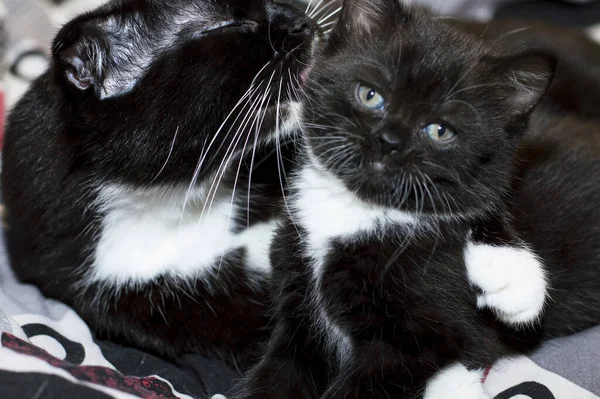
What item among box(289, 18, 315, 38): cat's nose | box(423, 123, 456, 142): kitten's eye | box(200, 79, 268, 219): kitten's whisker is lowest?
box(200, 79, 268, 219): kitten's whisker

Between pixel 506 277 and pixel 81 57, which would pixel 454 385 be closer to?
pixel 506 277

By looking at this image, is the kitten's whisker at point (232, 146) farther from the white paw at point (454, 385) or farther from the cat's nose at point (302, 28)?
the white paw at point (454, 385)

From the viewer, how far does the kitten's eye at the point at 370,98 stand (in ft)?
4.36

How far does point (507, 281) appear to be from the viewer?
135 centimetres

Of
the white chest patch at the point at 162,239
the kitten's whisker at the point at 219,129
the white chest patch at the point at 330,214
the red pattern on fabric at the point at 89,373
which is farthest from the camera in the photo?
the white chest patch at the point at 162,239

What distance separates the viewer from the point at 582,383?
4.95 feet

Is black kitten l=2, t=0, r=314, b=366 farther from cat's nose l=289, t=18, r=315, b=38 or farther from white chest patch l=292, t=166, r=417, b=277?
white chest patch l=292, t=166, r=417, b=277

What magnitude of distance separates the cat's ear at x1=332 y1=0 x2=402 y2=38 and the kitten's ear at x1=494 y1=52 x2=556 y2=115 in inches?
9.5

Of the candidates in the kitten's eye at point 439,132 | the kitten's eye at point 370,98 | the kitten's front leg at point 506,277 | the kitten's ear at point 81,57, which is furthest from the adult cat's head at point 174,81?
the kitten's front leg at point 506,277

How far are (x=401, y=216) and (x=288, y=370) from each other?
406mm

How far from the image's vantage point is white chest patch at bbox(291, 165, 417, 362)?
1.41 m

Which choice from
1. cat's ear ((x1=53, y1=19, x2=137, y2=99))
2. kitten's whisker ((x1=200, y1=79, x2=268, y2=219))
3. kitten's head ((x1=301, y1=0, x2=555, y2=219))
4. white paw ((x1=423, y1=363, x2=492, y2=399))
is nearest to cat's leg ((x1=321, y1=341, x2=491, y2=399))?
white paw ((x1=423, y1=363, x2=492, y2=399))

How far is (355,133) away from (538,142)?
2.40 ft

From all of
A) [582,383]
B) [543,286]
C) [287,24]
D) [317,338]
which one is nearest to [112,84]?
[287,24]
